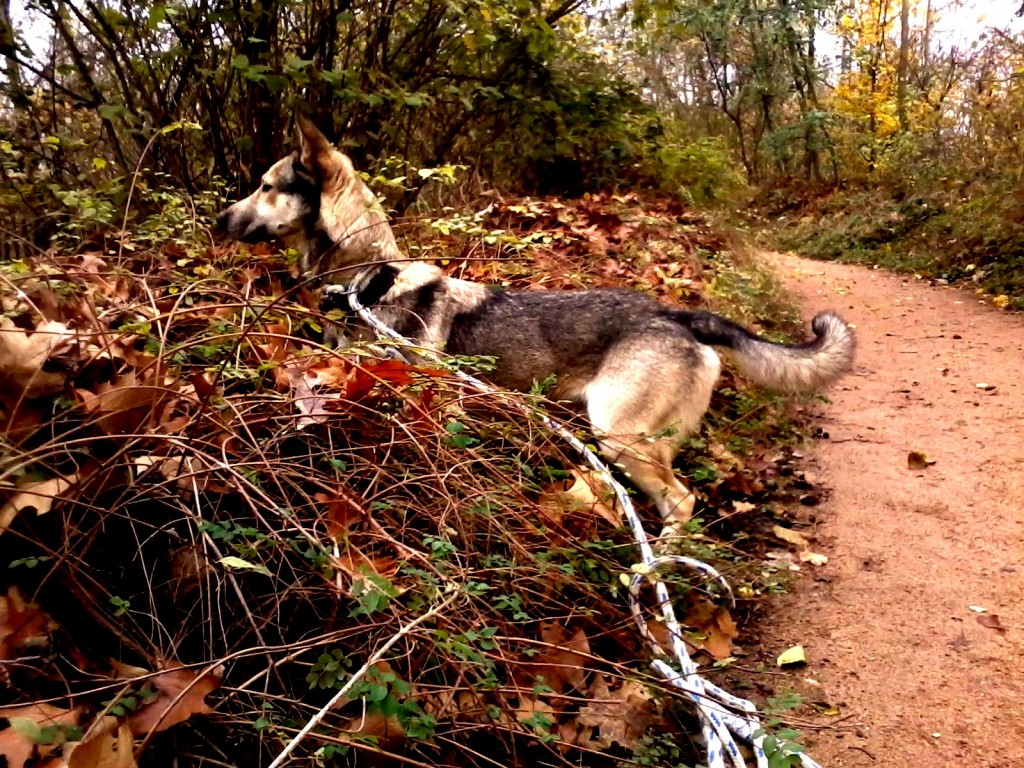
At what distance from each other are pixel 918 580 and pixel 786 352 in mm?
1298

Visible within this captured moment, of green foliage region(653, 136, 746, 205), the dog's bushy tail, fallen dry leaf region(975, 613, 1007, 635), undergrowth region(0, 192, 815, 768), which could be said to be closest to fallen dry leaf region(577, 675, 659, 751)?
undergrowth region(0, 192, 815, 768)

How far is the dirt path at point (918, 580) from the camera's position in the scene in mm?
2689

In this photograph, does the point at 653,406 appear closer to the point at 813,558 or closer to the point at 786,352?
the point at 786,352

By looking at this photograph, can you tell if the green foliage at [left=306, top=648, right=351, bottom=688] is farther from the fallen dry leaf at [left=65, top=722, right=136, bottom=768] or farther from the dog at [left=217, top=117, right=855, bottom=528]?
the dog at [left=217, top=117, right=855, bottom=528]

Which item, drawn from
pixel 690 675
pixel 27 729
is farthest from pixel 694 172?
pixel 27 729

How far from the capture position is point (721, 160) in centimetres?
1036

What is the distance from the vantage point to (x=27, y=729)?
4.86ft

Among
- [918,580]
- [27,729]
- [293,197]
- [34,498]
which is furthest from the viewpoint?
[293,197]

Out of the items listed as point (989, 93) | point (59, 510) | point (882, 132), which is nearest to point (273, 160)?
point (59, 510)

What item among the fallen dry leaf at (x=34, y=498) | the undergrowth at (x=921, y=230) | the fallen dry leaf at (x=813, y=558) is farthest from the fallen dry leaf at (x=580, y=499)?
the undergrowth at (x=921, y=230)

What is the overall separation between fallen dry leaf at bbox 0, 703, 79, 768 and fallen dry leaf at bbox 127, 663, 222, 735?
0.47 ft

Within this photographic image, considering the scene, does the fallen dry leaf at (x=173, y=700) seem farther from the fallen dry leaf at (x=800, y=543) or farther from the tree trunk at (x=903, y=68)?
the tree trunk at (x=903, y=68)

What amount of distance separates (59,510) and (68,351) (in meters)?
0.53

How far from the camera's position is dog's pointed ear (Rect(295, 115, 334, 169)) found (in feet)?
14.9
